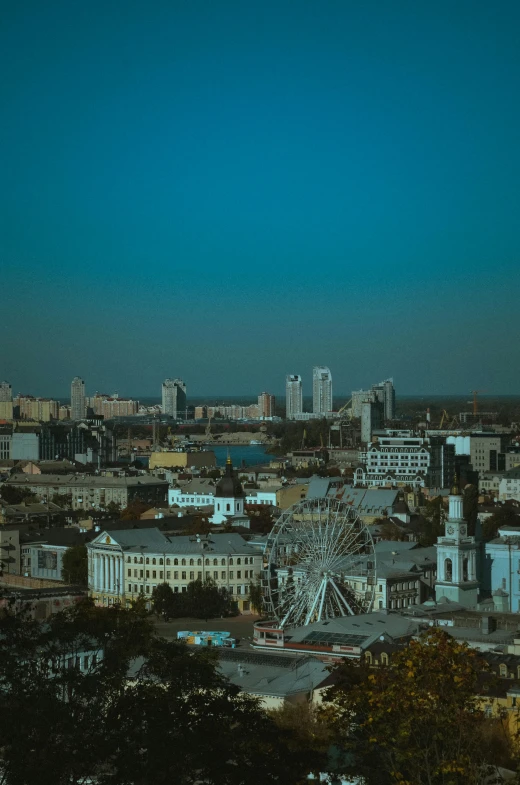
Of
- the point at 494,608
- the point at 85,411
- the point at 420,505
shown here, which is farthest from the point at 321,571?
the point at 85,411

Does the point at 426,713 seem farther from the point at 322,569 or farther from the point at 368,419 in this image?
the point at 368,419

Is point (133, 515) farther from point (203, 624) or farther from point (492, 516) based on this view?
point (203, 624)

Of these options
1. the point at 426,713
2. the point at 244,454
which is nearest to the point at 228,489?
the point at 426,713

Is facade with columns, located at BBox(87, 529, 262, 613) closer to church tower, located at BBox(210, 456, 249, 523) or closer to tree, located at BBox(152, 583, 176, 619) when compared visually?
tree, located at BBox(152, 583, 176, 619)

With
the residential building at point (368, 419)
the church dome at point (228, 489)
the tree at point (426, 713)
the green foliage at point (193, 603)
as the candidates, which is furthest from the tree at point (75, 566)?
the residential building at point (368, 419)

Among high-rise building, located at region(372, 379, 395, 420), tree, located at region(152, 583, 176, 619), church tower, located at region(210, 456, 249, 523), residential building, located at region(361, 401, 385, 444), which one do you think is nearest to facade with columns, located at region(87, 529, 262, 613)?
tree, located at region(152, 583, 176, 619)
